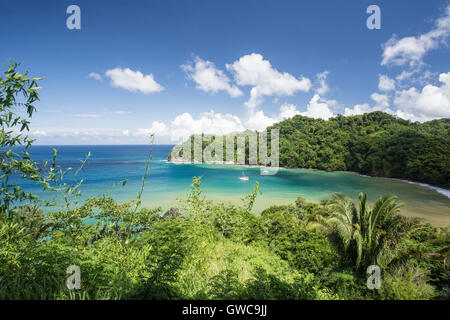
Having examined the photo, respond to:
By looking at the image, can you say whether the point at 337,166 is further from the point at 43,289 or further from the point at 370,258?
the point at 43,289

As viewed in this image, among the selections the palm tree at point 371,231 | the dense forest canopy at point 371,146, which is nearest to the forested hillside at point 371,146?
the dense forest canopy at point 371,146

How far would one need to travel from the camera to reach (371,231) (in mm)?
6164

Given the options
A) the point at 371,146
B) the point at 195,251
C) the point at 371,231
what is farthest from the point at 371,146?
the point at 195,251

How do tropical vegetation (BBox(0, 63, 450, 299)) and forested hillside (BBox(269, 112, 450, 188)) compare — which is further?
forested hillside (BBox(269, 112, 450, 188))

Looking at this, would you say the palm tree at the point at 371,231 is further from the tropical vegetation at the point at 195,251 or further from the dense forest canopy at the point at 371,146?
the dense forest canopy at the point at 371,146

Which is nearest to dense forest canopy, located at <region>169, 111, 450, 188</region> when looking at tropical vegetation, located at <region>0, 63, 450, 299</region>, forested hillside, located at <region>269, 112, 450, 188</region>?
forested hillside, located at <region>269, 112, 450, 188</region>

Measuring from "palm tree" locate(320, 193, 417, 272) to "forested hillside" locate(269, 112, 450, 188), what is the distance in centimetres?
4570

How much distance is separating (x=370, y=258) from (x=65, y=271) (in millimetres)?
7946

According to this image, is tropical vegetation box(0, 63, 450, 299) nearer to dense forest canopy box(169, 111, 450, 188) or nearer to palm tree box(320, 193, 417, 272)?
palm tree box(320, 193, 417, 272)

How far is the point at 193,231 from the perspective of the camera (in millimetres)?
6891

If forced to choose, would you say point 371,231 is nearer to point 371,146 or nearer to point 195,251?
point 195,251

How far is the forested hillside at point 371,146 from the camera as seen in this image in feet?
134

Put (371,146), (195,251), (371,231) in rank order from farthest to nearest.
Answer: (371,146) < (371,231) < (195,251)

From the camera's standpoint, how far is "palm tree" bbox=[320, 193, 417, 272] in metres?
5.99
